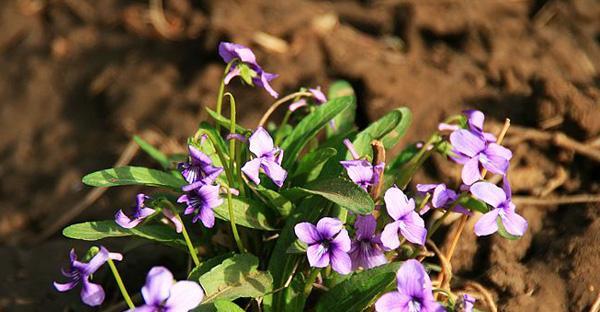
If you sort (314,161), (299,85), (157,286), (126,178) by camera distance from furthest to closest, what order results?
(299,85) → (314,161) → (126,178) → (157,286)

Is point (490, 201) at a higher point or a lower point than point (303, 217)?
higher

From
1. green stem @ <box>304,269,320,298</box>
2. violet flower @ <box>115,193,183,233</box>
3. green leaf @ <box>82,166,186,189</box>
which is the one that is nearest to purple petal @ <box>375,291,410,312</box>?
green stem @ <box>304,269,320,298</box>

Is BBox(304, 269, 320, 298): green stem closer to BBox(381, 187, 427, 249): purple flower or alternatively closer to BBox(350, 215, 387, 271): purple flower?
BBox(350, 215, 387, 271): purple flower

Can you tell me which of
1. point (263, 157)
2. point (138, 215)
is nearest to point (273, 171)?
point (263, 157)

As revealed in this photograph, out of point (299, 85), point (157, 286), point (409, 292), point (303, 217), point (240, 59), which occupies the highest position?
point (240, 59)

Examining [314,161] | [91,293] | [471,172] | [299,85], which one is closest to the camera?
[91,293]

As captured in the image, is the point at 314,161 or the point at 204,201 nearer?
the point at 204,201

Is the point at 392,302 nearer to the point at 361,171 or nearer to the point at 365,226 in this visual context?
the point at 365,226

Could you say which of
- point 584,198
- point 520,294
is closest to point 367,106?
point 584,198
